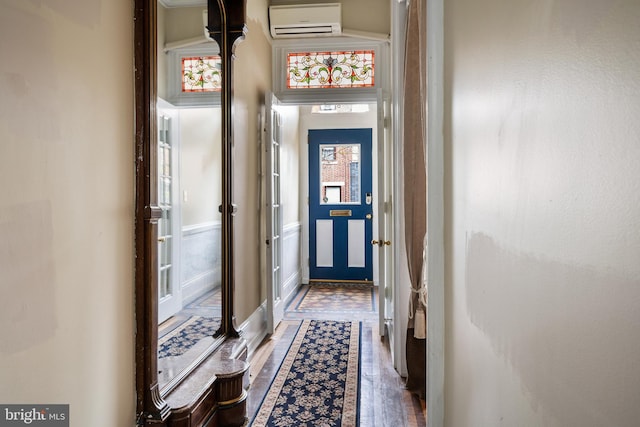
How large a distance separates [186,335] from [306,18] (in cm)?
294

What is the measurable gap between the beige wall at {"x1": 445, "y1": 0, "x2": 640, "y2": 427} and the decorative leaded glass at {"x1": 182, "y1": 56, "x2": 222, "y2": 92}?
4.56 ft

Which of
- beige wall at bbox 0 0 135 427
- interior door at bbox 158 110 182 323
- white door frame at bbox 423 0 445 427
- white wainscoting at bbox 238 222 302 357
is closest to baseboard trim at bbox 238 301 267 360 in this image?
white wainscoting at bbox 238 222 302 357

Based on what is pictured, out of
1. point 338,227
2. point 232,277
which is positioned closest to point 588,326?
point 232,277

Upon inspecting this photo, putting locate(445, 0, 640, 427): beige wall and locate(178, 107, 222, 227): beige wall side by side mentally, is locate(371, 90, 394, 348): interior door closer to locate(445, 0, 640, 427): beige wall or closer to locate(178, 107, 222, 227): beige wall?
locate(178, 107, 222, 227): beige wall

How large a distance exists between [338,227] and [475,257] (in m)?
4.83

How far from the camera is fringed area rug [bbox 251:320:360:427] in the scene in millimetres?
2150

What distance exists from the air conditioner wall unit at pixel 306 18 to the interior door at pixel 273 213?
2.25 ft

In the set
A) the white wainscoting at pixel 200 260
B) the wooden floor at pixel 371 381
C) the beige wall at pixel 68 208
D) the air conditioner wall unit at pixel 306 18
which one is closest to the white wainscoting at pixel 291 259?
the wooden floor at pixel 371 381

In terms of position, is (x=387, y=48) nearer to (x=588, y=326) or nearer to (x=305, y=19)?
(x=305, y=19)

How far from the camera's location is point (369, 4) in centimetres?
376

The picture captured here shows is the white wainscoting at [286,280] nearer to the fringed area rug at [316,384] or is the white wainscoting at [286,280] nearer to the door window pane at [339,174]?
the fringed area rug at [316,384]

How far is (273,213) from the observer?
145 inches

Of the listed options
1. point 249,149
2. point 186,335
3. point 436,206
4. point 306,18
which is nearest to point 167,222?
point 186,335

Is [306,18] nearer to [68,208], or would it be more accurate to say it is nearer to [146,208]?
[146,208]
